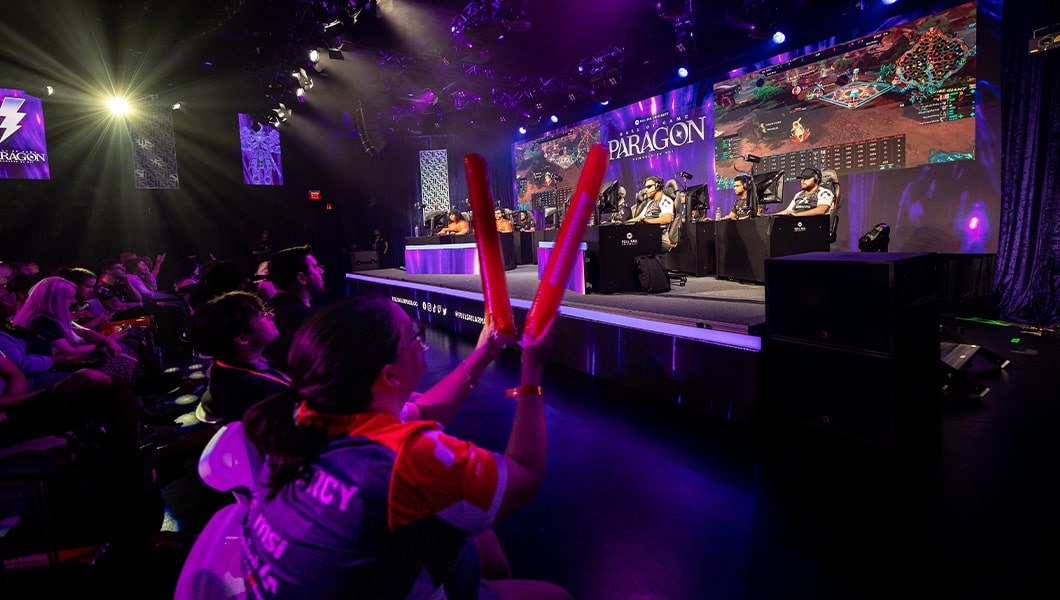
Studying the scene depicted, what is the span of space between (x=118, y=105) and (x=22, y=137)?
1.95 meters

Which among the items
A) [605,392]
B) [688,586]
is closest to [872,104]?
[605,392]

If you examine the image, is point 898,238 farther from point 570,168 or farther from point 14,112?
point 14,112

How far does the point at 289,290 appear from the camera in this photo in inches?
114

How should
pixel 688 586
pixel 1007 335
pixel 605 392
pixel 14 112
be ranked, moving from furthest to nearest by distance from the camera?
pixel 14 112
pixel 1007 335
pixel 605 392
pixel 688 586

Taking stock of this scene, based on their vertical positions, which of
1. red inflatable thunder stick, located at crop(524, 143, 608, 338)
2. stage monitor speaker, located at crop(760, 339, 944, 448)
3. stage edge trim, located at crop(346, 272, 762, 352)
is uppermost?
red inflatable thunder stick, located at crop(524, 143, 608, 338)

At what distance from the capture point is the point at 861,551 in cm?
223

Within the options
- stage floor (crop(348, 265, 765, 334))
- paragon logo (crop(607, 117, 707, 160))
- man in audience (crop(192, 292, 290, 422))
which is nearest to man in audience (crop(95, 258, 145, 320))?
stage floor (crop(348, 265, 765, 334))

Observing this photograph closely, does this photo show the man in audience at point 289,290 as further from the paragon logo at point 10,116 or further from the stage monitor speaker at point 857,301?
the paragon logo at point 10,116

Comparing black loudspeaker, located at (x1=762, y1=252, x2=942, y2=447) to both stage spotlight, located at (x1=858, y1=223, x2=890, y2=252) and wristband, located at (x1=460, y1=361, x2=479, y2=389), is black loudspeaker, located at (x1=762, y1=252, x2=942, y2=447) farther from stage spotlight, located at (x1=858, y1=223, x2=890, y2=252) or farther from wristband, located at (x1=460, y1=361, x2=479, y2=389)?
stage spotlight, located at (x1=858, y1=223, x2=890, y2=252)

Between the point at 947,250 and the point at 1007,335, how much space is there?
190 centimetres

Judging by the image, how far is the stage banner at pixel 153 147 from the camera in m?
12.3

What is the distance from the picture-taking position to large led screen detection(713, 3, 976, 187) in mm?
7320

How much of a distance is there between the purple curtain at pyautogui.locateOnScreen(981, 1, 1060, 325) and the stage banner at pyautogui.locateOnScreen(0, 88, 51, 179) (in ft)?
56.5

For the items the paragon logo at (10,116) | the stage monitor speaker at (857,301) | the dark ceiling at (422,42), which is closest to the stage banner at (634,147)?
the dark ceiling at (422,42)
